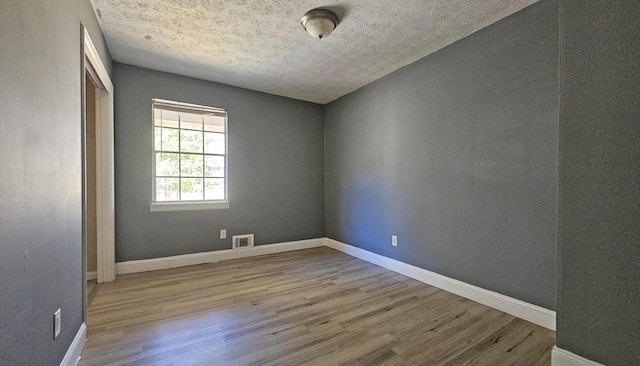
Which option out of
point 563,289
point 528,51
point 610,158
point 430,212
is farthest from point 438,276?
point 528,51

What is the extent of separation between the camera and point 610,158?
4.28 ft

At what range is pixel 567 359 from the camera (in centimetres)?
142

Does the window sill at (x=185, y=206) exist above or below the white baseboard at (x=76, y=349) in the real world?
above

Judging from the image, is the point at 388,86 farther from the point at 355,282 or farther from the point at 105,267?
the point at 105,267

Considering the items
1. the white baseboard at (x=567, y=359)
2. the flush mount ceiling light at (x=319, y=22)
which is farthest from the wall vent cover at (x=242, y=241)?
the white baseboard at (x=567, y=359)

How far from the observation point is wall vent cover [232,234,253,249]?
12.4 feet

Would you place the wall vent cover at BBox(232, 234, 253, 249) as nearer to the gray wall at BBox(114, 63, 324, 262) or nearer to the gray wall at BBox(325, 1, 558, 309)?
the gray wall at BBox(114, 63, 324, 262)

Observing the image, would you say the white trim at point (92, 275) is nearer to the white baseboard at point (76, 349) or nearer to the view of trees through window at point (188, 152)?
the view of trees through window at point (188, 152)

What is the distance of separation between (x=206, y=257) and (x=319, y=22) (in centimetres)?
317

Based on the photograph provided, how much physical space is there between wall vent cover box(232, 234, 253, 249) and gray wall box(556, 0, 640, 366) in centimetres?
342

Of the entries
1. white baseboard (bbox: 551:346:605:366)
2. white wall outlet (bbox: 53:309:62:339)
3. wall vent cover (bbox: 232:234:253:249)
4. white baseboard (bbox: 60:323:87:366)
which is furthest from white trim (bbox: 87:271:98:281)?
white baseboard (bbox: 551:346:605:366)

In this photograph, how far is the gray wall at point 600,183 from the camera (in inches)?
49.0

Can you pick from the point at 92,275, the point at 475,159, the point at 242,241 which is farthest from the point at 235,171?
the point at 475,159

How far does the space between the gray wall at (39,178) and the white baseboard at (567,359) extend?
254 centimetres
